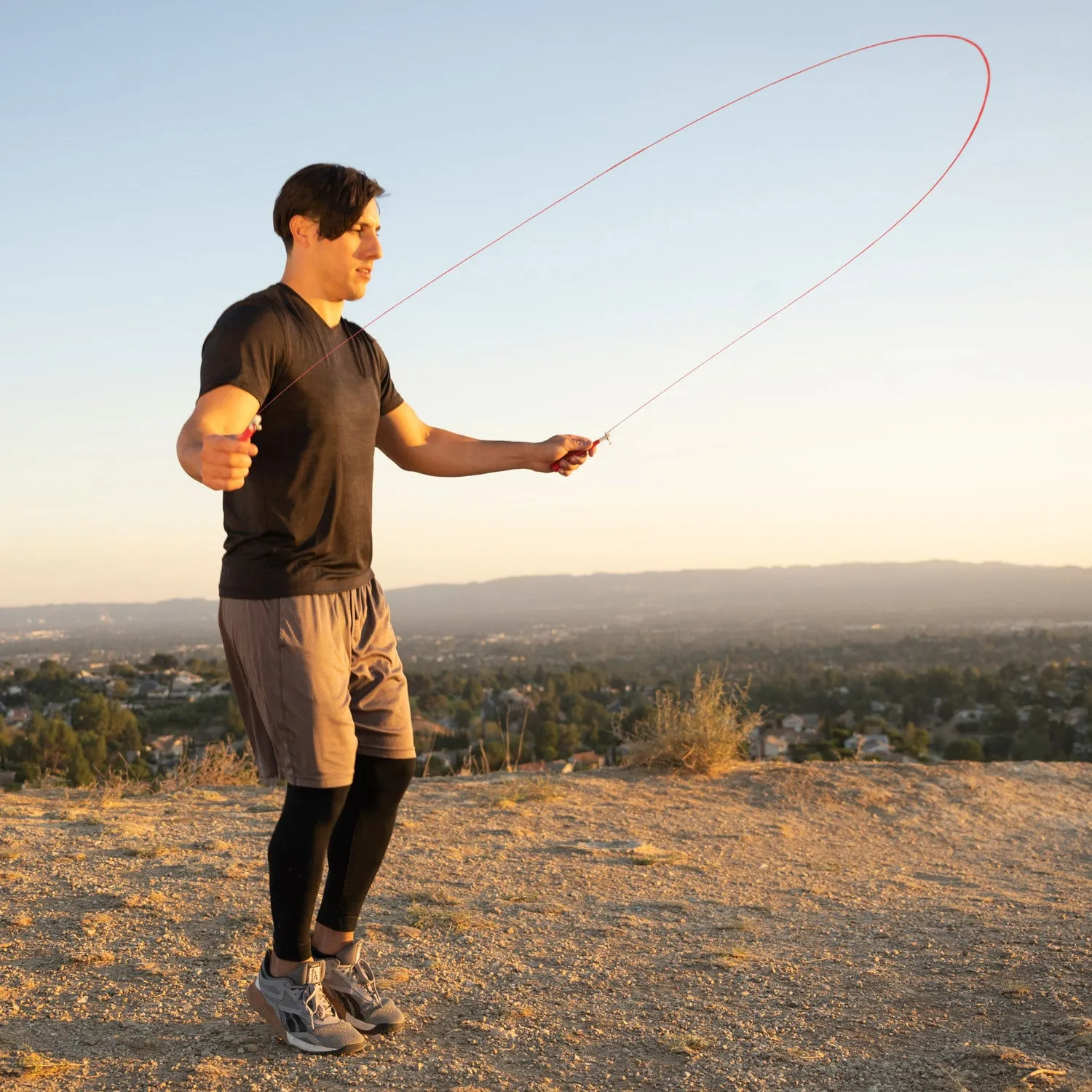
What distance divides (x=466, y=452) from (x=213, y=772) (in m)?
4.81

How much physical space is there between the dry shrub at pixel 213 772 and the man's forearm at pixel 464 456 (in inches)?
178

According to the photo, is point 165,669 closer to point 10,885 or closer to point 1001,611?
point 10,885

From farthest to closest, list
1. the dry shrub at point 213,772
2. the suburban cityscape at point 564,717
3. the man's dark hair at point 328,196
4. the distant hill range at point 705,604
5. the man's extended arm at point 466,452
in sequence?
the distant hill range at point 705,604, the suburban cityscape at point 564,717, the dry shrub at point 213,772, the man's extended arm at point 466,452, the man's dark hair at point 328,196

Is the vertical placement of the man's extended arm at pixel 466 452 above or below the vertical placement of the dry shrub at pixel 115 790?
above

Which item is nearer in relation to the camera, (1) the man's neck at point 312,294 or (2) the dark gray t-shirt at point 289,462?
(2) the dark gray t-shirt at point 289,462

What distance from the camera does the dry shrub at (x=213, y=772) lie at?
7082 mm

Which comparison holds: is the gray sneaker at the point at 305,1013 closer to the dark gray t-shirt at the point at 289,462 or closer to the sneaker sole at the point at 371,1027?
the sneaker sole at the point at 371,1027

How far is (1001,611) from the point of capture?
85188mm

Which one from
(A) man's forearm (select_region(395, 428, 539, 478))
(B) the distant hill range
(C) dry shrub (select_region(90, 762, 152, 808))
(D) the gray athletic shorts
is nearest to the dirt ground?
(C) dry shrub (select_region(90, 762, 152, 808))

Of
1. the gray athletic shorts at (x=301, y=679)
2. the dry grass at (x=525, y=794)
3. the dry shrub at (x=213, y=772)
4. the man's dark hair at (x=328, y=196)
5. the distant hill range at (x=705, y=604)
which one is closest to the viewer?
the gray athletic shorts at (x=301, y=679)

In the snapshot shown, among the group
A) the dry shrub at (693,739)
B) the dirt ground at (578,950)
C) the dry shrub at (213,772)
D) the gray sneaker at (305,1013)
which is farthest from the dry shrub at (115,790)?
the gray sneaker at (305,1013)

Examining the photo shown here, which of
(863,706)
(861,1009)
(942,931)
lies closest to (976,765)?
(942,931)

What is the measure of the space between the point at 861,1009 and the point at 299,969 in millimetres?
1516

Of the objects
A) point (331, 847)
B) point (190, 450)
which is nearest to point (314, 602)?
point (190, 450)
